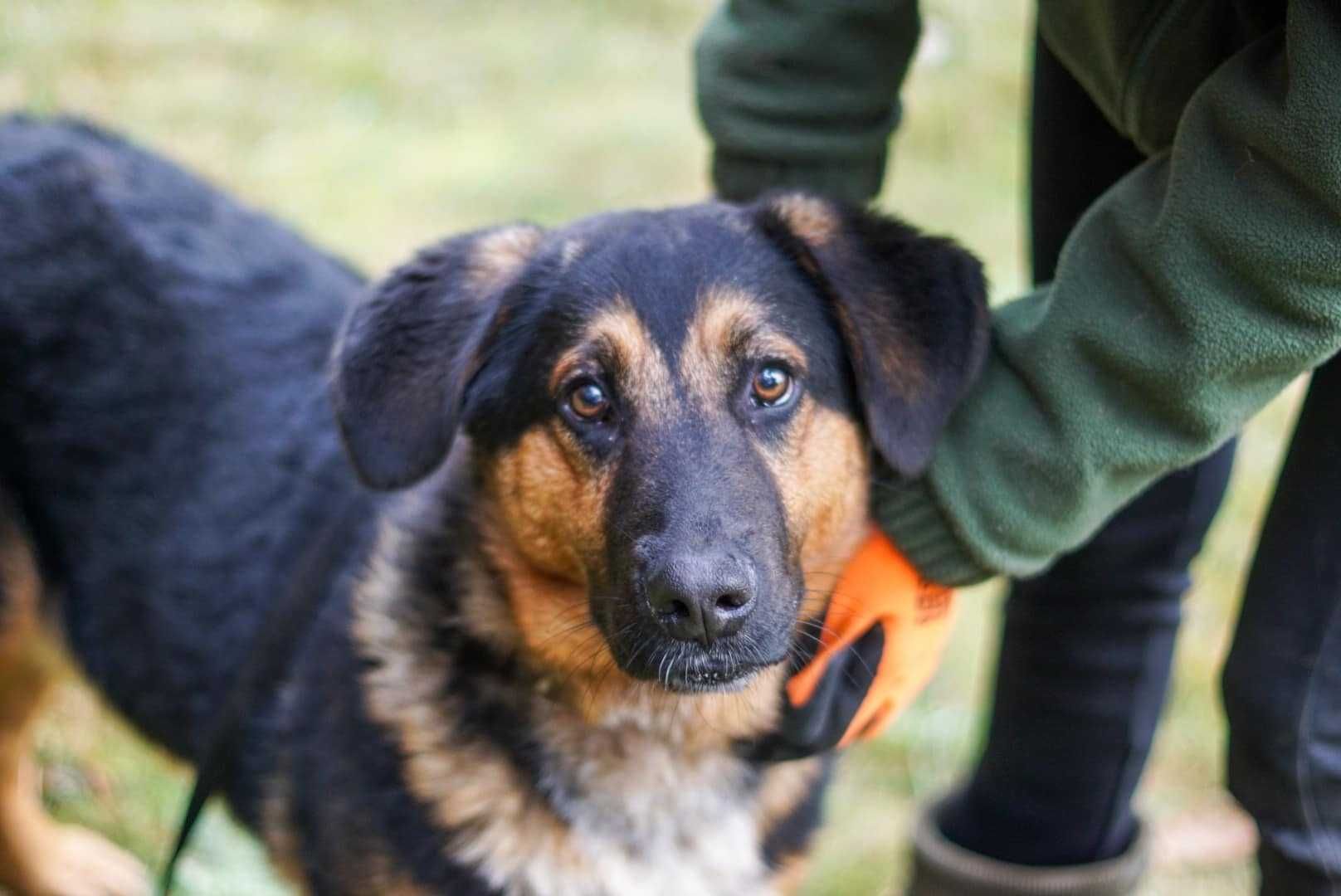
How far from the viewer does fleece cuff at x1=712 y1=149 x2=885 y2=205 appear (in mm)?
3201

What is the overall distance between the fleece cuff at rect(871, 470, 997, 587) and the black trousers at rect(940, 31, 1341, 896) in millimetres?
471

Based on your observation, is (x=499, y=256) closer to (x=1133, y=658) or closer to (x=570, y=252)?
(x=570, y=252)

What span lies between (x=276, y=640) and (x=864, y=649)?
4.25 ft

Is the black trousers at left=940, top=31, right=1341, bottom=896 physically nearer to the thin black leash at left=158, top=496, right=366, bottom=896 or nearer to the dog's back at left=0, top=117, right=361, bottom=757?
the thin black leash at left=158, top=496, right=366, bottom=896

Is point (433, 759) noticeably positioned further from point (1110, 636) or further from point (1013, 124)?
point (1013, 124)

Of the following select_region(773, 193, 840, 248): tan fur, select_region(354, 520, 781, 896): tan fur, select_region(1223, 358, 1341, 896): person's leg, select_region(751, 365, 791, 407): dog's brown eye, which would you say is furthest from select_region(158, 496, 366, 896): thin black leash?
select_region(1223, 358, 1341, 896): person's leg

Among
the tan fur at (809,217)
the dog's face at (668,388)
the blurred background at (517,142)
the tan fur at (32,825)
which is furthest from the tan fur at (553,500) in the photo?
the blurred background at (517,142)

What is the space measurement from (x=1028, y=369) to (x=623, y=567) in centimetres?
80

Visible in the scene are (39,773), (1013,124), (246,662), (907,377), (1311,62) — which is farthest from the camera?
(1013,124)

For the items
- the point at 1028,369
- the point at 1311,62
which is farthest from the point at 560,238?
the point at 1311,62

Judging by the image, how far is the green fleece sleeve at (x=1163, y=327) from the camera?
82.2 inches

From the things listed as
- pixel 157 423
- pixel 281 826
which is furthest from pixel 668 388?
pixel 157 423

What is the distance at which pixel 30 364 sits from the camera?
346 cm

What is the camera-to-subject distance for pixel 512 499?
2.83m
